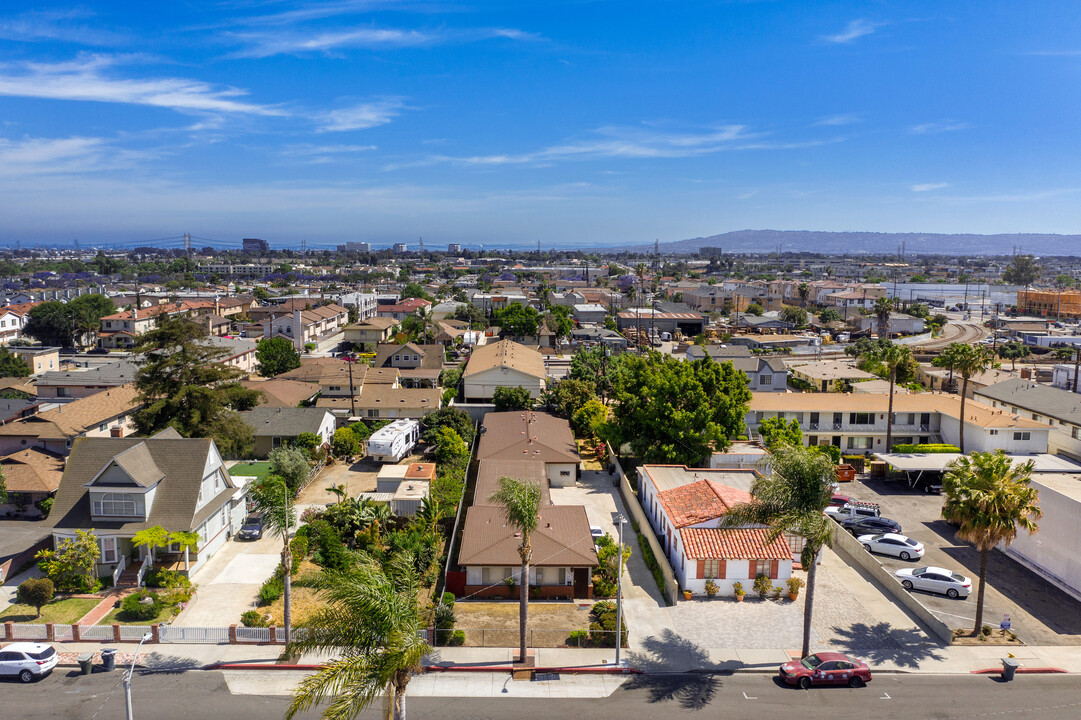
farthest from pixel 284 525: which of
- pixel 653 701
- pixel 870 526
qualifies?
pixel 870 526

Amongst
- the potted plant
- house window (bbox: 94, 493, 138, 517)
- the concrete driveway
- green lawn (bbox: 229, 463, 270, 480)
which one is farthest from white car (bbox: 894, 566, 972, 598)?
house window (bbox: 94, 493, 138, 517)

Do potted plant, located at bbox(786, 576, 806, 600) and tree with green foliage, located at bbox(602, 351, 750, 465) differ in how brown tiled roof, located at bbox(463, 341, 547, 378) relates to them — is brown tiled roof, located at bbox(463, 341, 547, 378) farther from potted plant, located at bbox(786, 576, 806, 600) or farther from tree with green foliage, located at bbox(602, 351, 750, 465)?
potted plant, located at bbox(786, 576, 806, 600)

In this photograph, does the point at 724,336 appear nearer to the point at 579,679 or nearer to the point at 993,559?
the point at 993,559

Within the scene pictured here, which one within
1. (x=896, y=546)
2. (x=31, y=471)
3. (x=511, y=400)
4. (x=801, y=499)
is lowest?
(x=896, y=546)

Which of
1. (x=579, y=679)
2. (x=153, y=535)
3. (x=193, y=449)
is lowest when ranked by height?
(x=579, y=679)

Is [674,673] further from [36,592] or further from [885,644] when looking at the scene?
[36,592]

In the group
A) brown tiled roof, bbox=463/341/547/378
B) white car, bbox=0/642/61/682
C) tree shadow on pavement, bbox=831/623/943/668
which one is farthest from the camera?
brown tiled roof, bbox=463/341/547/378

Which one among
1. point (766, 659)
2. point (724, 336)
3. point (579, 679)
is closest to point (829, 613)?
point (766, 659)
